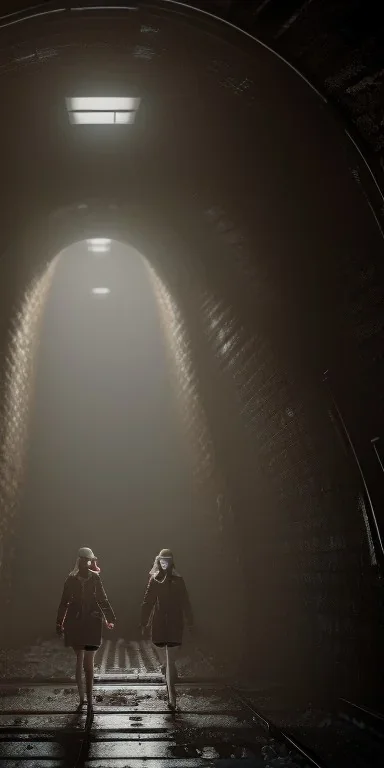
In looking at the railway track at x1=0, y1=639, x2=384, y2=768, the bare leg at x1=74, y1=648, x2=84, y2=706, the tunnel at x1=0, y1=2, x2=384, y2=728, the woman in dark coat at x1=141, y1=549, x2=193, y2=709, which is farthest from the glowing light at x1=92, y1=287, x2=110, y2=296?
the bare leg at x1=74, y1=648, x2=84, y2=706

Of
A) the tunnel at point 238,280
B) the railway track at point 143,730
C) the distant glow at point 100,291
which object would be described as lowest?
the railway track at point 143,730

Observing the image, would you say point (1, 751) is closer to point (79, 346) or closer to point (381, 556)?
point (381, 556)

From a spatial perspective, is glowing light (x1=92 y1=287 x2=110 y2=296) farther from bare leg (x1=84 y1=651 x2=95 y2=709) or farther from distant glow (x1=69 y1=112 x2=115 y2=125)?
bare leg (x1=84 y1=651 x2=95 y2=709)

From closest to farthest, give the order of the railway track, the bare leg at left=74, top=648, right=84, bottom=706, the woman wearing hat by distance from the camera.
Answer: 1. the railway track
2. the woman wearing hat
3. the bare leg at left=74, top=648, right=84, bottom=706

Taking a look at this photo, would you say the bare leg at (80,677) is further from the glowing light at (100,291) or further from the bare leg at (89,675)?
the glowing light at (100,291)

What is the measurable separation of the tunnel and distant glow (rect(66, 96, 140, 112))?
10cm

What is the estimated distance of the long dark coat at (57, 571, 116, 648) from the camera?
7.20 m

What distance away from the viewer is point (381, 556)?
19.9ft

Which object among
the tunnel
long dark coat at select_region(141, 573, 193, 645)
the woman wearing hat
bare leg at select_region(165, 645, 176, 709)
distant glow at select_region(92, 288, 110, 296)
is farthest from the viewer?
distant glow at select_region(92, 288, 110, 296)

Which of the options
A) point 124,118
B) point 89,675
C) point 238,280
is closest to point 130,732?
point 89,675

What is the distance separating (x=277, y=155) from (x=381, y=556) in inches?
137

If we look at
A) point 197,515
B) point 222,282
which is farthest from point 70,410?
point 222,282

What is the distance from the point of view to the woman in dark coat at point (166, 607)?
765cm

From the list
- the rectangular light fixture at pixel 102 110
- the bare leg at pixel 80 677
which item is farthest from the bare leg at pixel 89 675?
the rectangular light fixture at pixel 102 110
